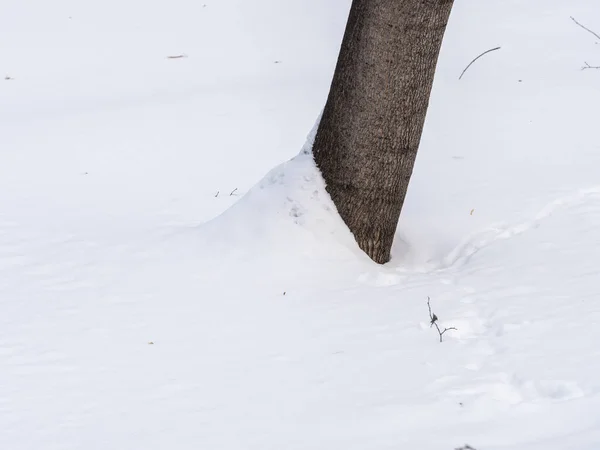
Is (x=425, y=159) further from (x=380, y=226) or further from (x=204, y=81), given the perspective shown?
(x=204, y=81)

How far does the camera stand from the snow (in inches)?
119

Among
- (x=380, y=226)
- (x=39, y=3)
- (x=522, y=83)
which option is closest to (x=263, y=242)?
(x=380, y=226)

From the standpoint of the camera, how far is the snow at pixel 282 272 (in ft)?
9.95

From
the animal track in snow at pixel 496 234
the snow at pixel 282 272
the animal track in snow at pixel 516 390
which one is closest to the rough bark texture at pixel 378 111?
the snow at pixel 282 272

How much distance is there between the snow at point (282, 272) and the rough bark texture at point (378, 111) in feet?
0.48

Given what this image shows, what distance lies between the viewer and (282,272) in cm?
443

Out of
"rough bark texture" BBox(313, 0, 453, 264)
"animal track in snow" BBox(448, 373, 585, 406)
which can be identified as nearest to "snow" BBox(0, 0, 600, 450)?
"animal track in snow" BBox(448, 373, 585, 406)

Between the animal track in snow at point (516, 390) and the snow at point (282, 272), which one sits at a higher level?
the animal track in snow at point (516, 390)

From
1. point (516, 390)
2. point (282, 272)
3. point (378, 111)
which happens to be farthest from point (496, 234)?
point (516, 390)

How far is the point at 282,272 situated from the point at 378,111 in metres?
1.00

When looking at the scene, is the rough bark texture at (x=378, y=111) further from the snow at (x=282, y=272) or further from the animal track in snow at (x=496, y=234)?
the animal track in snow at (x=496, y=234)

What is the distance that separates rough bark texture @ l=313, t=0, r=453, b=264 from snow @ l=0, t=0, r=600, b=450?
145 millimetres

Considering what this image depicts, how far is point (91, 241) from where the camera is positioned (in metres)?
5.34

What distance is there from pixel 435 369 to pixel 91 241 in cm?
281
